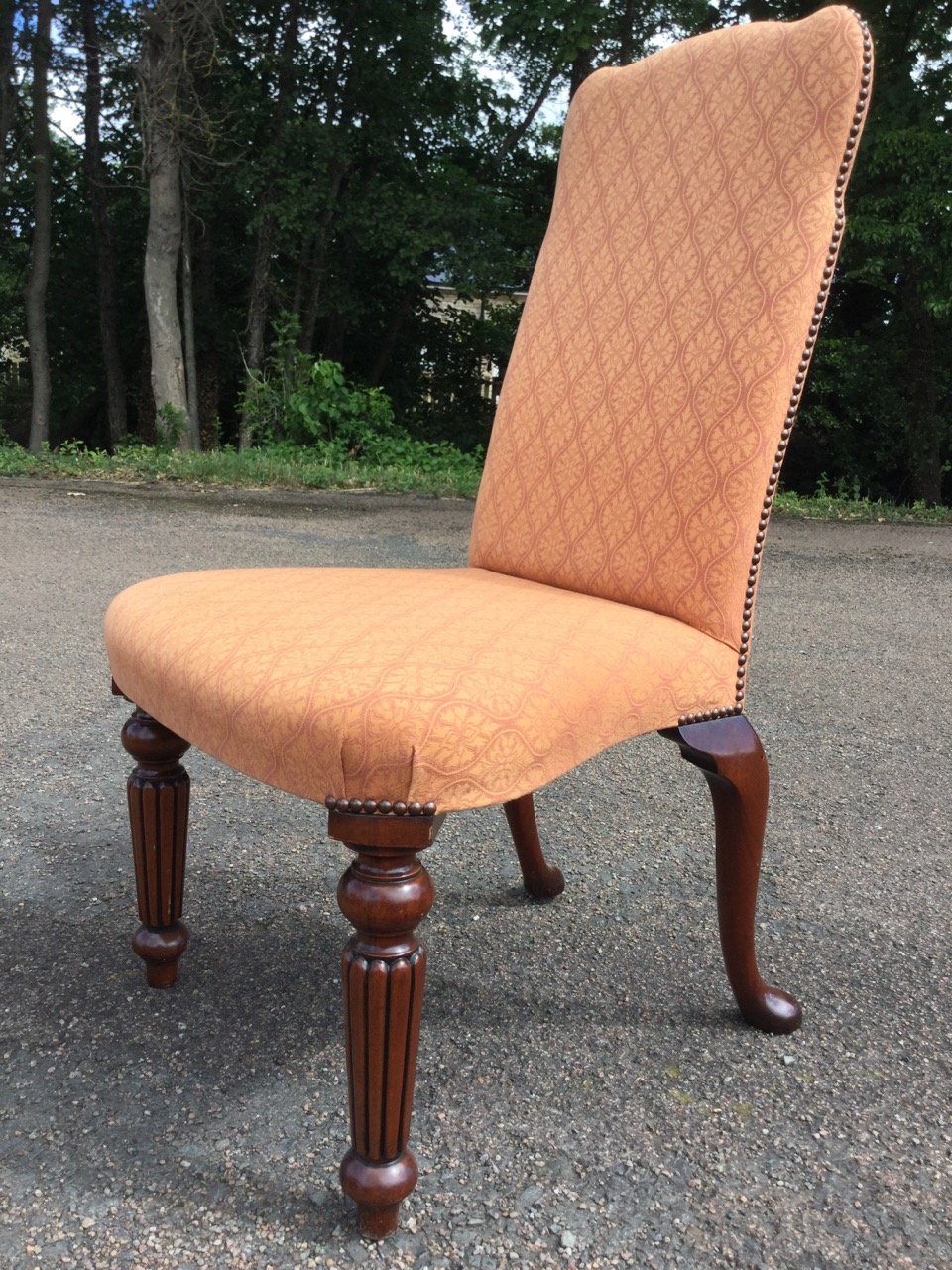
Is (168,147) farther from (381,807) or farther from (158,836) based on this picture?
(381,807)

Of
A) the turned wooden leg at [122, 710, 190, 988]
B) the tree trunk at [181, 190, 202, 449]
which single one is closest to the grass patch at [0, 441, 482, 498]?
the tree trunk at [181, 190, 202, 449]

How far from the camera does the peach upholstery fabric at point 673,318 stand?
1.37 metres

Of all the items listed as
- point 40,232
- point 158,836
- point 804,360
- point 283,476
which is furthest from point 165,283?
point 804,360

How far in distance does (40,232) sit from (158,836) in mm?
13638

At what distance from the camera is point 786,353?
1.37 m

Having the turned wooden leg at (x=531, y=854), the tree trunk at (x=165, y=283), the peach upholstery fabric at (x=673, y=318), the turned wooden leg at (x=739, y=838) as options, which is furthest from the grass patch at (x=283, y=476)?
the turned wooden leg at (x=739, y=838)

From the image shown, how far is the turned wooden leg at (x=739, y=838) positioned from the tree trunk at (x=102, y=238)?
13.9 metres

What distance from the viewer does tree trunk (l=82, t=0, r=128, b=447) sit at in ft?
42.4

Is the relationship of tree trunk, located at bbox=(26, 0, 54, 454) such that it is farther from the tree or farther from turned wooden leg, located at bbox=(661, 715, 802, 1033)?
turned wooden leg, located at bbox=(661, 715, 802, 1033)

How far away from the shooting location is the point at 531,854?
1916 mm

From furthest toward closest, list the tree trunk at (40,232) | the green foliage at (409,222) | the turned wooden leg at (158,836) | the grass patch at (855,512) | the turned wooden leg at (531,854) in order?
the tree trunk at (40,232)
the green foliage at (409,222)
the grass patch at (855,512)
the turned wooden leg at (531,854)
the turned wooden leg at (158,836)

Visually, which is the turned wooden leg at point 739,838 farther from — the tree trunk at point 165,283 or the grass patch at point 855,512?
the tree trunk at point 165,283

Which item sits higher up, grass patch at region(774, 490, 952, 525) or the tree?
the tree

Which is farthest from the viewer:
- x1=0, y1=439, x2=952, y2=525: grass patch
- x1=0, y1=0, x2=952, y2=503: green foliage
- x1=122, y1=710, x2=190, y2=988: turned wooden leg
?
x1=0, y1=0, x2=952, y2=503: green foliage
